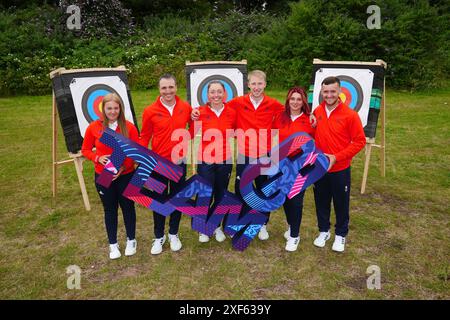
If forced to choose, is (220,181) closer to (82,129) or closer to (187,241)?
(187,241)

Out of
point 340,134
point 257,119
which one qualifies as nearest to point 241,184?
point 257,119

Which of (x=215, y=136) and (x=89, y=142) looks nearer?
(x=89, y=142)

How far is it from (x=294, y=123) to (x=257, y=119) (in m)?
0.36

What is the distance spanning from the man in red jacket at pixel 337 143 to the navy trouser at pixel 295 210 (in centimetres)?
20

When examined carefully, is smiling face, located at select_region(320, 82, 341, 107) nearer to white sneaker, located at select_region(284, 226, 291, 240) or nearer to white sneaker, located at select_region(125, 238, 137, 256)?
white sneaker, located at select_region(284, 226, 291, 240)

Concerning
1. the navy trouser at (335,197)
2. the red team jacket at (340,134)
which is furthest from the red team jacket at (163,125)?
the navy trouser at (335,197)

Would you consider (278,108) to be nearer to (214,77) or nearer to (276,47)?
(214,77)

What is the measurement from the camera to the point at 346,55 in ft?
36.0

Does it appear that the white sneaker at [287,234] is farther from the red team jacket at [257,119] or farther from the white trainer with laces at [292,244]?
the red team jacket at [257,119]

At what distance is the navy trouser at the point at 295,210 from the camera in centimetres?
349

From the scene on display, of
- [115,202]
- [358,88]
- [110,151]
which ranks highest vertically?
[358,88]

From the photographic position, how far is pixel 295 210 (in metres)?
3.53

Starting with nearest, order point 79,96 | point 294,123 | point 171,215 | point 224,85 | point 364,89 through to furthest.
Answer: point 294,123, point 171,215, point 79,96, point 364,89, point 224,85

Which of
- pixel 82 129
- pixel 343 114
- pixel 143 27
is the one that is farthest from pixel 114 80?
pixel 143 27
